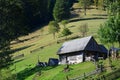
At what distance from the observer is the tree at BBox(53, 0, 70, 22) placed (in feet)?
514

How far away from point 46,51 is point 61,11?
167 ft

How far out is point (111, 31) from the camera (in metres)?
77.8

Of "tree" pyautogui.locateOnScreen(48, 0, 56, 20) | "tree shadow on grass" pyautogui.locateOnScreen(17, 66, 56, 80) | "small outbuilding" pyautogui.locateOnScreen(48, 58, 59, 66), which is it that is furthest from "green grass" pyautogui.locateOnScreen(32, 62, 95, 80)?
"tree" pyautogui.locateOnScreen(48, 0, 56, 20)

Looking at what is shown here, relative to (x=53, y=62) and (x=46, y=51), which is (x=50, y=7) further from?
(x=53, y=62)

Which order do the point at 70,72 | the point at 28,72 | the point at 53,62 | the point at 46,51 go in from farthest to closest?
1. the point at 46,51
2. the point at 53,62
3. the point at 28,72
4. the point at 70,72

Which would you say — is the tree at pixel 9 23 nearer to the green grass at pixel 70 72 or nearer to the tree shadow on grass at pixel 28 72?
the tree shadow on grass at pixel 28 72

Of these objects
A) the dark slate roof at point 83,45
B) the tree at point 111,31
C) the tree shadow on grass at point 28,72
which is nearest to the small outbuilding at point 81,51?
the dark slate roof at point 83,45

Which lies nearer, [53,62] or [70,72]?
[70,72]

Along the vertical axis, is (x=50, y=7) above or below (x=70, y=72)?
above

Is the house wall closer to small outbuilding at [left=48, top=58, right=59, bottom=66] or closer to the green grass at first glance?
small outbuilding at [left=48, top=58, right=59, bottom=66]

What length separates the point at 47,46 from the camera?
118 meters

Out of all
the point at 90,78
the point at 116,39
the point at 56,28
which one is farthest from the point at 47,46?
the point at 90,78

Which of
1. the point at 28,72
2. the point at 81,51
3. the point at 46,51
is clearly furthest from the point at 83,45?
the point at 46,51

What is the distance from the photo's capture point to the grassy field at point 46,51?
77.3m
